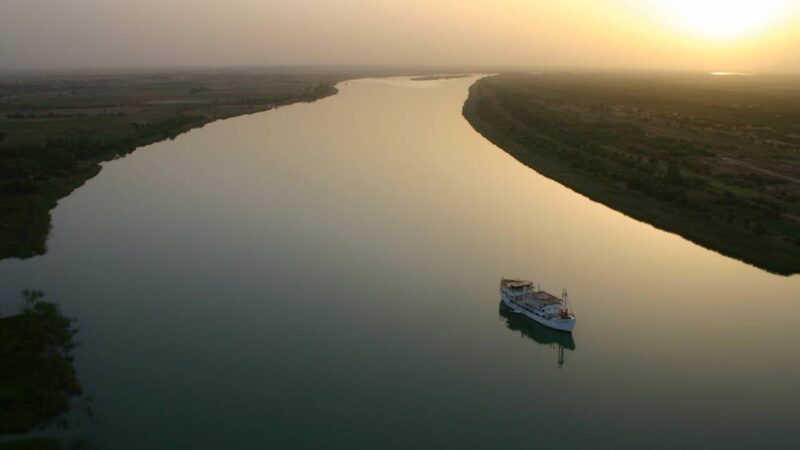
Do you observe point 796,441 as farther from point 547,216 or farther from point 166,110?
point 166,110

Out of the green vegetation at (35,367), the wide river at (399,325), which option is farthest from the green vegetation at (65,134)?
the green vegetation at (35,367)

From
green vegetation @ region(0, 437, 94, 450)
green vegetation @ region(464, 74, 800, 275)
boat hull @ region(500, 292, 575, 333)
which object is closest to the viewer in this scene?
green vegetation @ region(0, 437, 94, 450)

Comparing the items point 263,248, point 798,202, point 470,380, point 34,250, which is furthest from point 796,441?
point 34,250

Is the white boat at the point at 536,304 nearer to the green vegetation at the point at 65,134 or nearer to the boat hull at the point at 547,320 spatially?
the boat hull at the point at 547,320

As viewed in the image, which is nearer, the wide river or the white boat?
the wide river

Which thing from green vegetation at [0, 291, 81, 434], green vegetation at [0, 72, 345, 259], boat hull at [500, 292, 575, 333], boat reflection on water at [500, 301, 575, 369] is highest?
green vegetation at [0, 72, 345, 259]

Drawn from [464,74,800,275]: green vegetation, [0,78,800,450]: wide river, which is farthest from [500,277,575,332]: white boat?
[464,74,800,275]: green vegetation

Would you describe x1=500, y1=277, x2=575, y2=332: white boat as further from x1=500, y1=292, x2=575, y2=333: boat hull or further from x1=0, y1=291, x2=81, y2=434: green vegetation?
x1=0, y1=291, x2=81, y2=434: green vegetation
